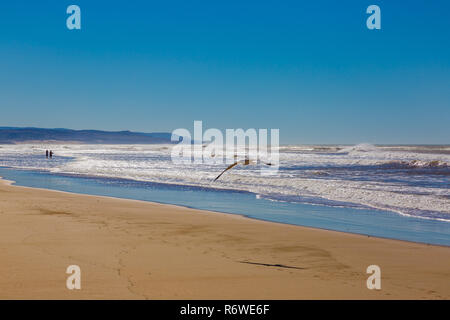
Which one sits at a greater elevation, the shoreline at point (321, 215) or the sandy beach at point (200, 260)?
the sandy beach at point (200, 260)

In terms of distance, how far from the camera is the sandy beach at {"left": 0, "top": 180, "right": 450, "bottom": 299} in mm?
5488

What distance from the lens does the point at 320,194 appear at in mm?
17453

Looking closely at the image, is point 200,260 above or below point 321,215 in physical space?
above

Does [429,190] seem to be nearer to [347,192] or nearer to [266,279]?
[347,192]

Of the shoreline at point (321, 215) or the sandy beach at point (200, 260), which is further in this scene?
the shoreline at point (321, 215)

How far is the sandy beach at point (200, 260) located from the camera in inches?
216

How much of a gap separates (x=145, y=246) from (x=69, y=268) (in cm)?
173

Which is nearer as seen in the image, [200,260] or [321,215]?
[200,260]

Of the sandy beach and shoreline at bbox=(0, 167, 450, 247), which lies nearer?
the sandy beach

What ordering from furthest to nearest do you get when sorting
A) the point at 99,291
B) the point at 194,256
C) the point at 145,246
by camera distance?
the point at 145,246
the point at 194,256
the point at 99,291

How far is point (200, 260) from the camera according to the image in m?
6.91

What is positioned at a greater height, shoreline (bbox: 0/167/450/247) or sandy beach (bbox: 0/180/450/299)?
sandy beach (bbox: 0/180/450/299)
